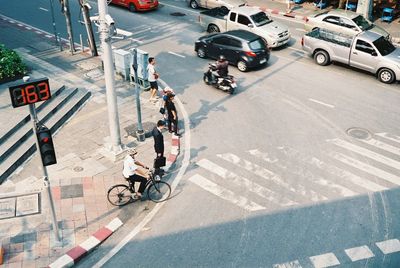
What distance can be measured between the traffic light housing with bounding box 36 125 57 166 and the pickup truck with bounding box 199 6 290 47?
1597cm

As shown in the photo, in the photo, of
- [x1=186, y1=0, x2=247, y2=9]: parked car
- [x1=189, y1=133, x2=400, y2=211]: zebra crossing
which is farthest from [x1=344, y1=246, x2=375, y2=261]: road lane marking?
[x1=186, y1=0, x2=247, y2=9]: parked car

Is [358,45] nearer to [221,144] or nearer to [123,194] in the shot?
[221,144]

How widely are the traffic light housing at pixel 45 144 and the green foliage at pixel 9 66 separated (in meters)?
9.43

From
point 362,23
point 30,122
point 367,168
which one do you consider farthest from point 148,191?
point 362,23

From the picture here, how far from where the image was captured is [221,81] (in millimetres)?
19797

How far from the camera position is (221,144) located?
52.9 ft

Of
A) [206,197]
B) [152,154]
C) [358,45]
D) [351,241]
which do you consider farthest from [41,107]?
[358,45]

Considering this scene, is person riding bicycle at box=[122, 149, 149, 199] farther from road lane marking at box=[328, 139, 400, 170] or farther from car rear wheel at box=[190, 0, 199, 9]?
car rear wheel at box=[190, 0, 199, 9]

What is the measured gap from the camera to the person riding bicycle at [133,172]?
1250 centimetres

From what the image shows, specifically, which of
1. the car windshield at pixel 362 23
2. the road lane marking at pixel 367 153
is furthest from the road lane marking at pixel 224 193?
the car windshield at pixel 362 23

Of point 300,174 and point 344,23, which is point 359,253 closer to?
point 300,174

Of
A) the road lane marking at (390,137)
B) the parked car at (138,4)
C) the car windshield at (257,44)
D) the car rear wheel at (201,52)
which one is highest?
the car windshield at (257,44)

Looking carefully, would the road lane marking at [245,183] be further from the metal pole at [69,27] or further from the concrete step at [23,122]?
the metal pole at [69,27]

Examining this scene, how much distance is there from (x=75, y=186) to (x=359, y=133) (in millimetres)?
9935
